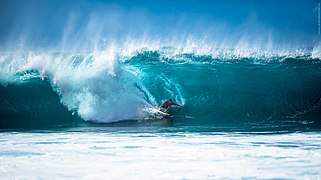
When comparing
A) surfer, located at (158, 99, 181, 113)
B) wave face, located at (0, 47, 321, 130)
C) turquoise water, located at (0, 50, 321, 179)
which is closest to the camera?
turquoise water, located at (0, 50, 321, 179)

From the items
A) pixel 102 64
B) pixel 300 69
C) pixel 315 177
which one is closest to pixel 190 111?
pixel 102 64

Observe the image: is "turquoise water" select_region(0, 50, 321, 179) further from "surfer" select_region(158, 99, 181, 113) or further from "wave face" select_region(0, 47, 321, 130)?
"surfer" select_region(158, 99, 181, 113)

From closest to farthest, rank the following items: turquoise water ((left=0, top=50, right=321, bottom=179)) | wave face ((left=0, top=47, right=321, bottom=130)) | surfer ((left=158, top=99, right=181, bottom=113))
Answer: turquoise water ((left=0, top=50, right=321, bottom=179)) → surfer ((left=158, top=99, right=181, bottom=113)) → wave face ((left=0, top=47, right=321, bottom=130))

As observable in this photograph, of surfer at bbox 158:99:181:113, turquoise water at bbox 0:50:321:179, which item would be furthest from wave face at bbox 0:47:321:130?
surfer at bbox 158:99:181:113

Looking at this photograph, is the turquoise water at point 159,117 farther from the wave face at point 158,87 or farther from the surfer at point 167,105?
the surfer at point 167,105

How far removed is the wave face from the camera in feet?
36.2

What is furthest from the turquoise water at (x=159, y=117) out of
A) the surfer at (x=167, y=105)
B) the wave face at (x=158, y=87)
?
the surfer at (x=167, y=105)

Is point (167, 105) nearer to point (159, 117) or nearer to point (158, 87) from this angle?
point (159, 117)

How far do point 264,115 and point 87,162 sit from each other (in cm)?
720

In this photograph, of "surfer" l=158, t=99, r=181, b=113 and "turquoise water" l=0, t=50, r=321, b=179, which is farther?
"surfer" l=158, t=99, r=181, b=113

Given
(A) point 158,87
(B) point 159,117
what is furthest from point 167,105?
(A) point 158,87

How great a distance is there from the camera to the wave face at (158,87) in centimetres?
1105

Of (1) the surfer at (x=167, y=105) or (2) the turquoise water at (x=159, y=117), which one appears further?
(1) the surfer at (x=167, y=105)

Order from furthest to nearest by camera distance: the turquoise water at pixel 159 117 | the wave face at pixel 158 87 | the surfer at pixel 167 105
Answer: the wave face at pixel 158 87
the surfer at pixel 167 105
the turquoise water at pixel 159 117
